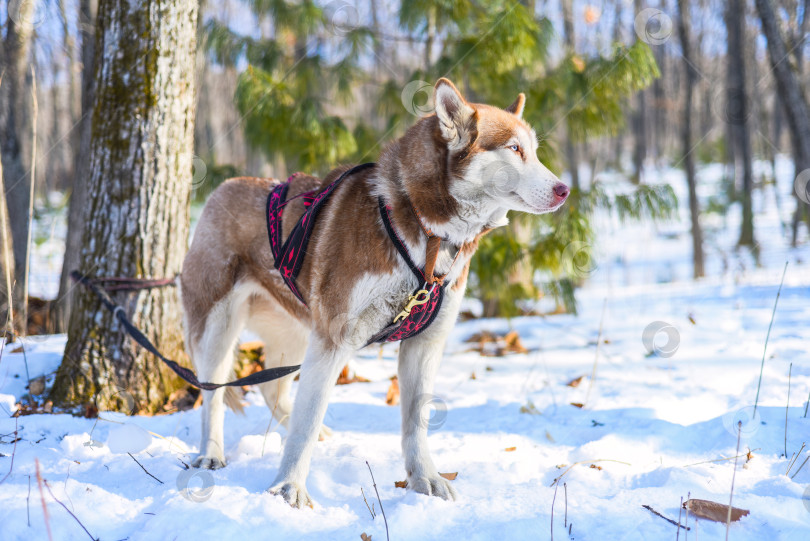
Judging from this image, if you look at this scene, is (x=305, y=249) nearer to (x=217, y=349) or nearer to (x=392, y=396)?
(x=217, y=349)

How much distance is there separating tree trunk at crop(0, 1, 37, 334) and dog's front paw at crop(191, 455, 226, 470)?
3.50 m

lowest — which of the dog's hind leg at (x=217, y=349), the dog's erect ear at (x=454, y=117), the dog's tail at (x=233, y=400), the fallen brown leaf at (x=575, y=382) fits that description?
the fallen brown leaf at (x=575, y=382)

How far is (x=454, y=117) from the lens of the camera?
2287 millimetres

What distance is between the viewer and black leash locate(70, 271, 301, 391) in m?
2.57

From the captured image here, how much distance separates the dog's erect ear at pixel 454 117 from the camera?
225cm

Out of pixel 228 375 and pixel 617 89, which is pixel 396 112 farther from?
pixel 228 375

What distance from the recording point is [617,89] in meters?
5.14

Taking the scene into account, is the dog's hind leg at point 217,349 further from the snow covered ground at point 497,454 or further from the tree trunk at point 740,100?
the tree trunk at point 740,100

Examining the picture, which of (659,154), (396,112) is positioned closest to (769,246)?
(396,112)

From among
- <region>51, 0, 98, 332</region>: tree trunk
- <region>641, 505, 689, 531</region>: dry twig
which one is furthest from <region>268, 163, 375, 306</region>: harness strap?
<region>51, 0, 98, 332</region>: tree trunk

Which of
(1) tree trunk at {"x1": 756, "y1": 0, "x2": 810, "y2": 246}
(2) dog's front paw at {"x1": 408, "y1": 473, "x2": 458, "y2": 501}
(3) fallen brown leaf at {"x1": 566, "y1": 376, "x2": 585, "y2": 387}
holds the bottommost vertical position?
(2) dog's front paw at {"x1": 408, "y1": 473, "x2": 458, "y2": 501}

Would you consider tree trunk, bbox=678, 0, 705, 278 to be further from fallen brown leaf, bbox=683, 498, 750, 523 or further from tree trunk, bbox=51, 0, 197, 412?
tree trunk, bbox=51, 0, 197, 412

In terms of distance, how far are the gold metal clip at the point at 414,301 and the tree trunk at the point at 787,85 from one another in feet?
19.2

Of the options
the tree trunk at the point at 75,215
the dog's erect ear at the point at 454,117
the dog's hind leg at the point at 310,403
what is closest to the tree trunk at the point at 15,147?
the tree trunk at the point at 75,215
